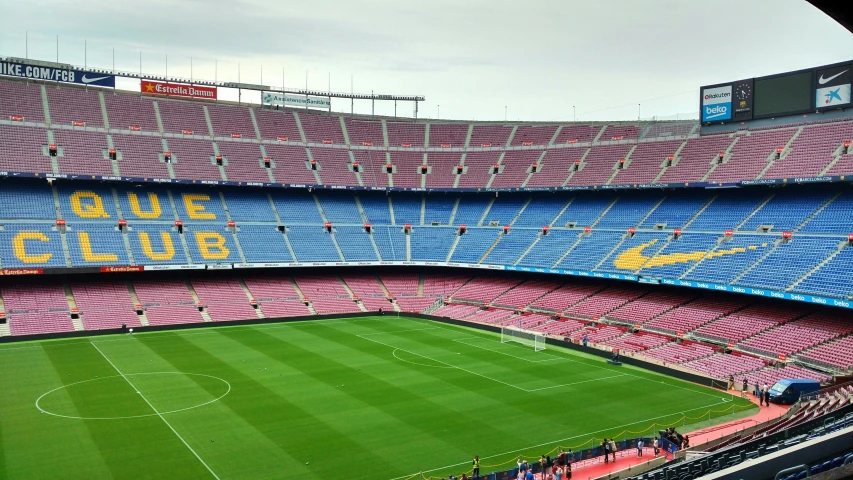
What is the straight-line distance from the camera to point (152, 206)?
2376 inches

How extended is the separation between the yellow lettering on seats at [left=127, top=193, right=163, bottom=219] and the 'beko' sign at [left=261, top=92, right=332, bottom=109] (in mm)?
18745

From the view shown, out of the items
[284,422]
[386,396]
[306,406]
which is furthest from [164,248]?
[284,422]

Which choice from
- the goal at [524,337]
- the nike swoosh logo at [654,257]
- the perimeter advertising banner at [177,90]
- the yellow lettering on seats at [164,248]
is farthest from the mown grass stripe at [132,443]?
the perimeter advertising banner at [177,90]

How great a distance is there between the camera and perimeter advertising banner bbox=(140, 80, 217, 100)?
67.4 meters

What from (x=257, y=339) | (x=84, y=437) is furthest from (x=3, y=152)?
(x=84, y=437)

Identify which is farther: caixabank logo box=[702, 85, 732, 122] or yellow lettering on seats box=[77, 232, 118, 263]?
caixabank logo box=[702, 85, 732, 122]

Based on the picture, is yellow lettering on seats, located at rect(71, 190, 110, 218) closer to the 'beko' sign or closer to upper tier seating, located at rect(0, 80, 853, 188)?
upper tier seating, located at rect(0, 80, 853, 188)

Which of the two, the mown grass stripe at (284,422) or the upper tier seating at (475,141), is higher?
the upper tier seating at (475,141)

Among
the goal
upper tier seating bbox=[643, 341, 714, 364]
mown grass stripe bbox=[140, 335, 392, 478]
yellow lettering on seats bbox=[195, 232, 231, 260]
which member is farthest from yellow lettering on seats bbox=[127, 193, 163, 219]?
upper tier seating bbox=[643, 341, 714, 364]

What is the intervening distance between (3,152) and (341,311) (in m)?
A: 31.4

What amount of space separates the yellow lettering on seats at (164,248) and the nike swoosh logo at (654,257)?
37.7 m

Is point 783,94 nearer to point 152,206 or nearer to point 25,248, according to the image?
point 152,206

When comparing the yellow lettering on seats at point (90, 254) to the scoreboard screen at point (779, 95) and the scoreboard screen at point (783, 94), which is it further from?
the scoreboard screen at point (783, 94)

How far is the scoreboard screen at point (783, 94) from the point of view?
165ft
